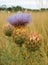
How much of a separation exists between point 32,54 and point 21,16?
12.7 inches

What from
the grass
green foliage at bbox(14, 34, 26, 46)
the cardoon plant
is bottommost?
the grass

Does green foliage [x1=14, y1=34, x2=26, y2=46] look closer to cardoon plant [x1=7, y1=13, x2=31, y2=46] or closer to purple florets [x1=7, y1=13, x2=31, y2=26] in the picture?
cardoon plant [x1=7, y1=13, x2=31, y2=46]

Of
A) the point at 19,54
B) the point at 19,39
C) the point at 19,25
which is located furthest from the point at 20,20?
the point at 19,54

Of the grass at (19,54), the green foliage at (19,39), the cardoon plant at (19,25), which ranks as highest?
the cardoon plant at (19,25)

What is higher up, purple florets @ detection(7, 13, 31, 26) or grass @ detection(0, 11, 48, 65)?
purple florets @ detection(7, 13, 31, 26)

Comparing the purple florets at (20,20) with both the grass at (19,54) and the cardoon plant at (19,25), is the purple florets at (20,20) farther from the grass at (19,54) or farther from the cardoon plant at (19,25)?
the grass at (19,54)

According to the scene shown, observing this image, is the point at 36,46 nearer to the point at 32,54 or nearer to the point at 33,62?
the point at 32,54

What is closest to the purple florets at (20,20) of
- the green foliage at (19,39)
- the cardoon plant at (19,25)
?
the cardoon plant at (19,25)

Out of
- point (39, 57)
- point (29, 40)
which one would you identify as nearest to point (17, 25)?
point (29, 40)

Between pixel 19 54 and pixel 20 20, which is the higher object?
pixel 20 20

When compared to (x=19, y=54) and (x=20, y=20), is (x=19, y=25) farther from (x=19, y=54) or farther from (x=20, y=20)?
(x=19, y=54)

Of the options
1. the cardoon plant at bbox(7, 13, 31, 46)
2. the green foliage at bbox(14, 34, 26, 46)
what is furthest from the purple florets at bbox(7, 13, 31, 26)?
the green foliage at bbox(14, 34, 26, 46)

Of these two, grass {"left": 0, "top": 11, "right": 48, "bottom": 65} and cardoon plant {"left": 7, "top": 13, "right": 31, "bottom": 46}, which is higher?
cardoon plant {"left": 7, "top": 13, "right": 31, "bottom": 46}

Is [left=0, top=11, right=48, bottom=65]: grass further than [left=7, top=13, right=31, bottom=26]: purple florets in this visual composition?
No
